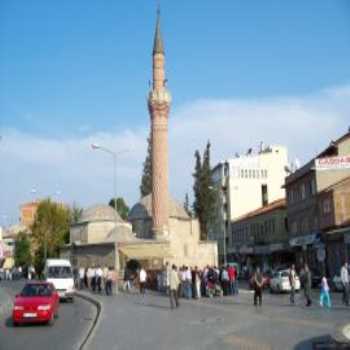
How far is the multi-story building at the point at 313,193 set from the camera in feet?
160

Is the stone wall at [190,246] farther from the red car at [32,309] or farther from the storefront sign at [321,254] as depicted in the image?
the red car at [32,309]

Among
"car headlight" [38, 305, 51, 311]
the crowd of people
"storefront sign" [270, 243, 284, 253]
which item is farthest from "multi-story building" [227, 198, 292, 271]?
"car headlight" [38, 305, 51, 311]

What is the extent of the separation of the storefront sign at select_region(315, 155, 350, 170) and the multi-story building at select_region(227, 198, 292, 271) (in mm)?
13042

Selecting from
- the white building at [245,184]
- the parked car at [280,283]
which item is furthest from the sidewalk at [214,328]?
the white building at [245,184]

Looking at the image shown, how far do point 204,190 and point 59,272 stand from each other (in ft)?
114

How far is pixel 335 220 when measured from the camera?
151ft

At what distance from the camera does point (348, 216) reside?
46125mm

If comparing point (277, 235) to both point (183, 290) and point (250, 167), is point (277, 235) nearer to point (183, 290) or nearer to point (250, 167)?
point (250, 167)

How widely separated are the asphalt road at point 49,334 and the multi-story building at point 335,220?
25126 mm

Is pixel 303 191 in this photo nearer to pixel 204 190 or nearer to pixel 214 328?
pixel 204 190

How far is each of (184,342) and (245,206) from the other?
75163mm

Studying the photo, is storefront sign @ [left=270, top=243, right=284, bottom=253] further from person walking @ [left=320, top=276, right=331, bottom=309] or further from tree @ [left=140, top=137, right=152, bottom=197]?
person walking @ [left=320, top=276, right=331, bottom=309]

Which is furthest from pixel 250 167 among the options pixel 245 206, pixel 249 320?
pixel 249 320

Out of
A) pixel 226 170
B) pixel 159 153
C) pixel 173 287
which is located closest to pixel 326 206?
pixel 159 153
